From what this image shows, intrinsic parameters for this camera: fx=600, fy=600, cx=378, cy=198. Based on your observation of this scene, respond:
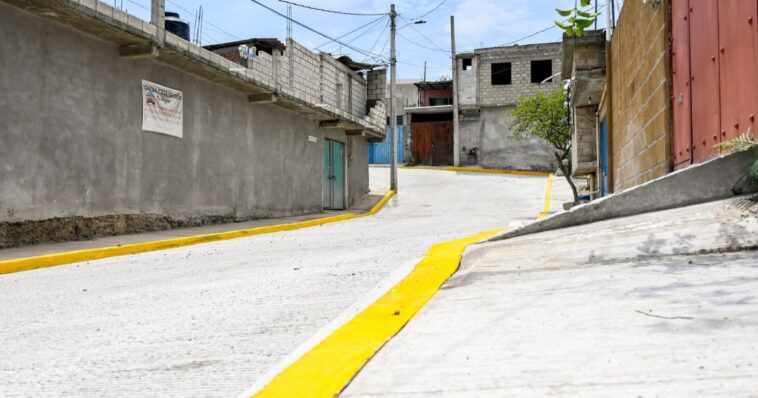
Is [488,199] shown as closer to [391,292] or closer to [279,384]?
[391,292]

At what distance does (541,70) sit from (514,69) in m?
1.72

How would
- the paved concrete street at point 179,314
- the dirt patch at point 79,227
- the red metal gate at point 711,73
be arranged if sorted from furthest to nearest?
the dirt patch at point 79,227 < the red metal gate at point 711,73 < the paved concrete street at point 179,314

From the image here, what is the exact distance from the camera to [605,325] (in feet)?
9.02

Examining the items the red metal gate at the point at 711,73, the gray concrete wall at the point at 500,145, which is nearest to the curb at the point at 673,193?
the red metal gate at the point at 711,73

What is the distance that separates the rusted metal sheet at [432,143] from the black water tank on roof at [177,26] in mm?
25962

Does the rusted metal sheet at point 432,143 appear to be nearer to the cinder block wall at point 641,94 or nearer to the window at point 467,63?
the window at point 467,63

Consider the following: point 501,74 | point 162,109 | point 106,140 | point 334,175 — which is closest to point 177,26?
point 162,109

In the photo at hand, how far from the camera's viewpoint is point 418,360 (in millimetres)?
2545

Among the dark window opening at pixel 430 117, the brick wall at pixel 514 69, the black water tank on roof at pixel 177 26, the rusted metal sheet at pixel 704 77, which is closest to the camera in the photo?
the rusted metal sheet at pixel 704 77

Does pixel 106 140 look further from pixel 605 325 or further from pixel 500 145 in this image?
pixel 500 145

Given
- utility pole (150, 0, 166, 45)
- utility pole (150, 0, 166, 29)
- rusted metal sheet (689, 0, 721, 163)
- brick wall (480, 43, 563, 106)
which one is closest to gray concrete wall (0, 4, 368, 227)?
utility pole (150, 0, 166, 45)

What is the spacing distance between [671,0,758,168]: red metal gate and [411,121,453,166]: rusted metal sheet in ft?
106

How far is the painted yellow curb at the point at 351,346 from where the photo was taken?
7.64ft

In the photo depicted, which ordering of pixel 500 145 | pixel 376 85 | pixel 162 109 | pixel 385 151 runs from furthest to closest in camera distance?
pixel 385 151, pixel 500 145, pixel 376 85, pixel 162 109
